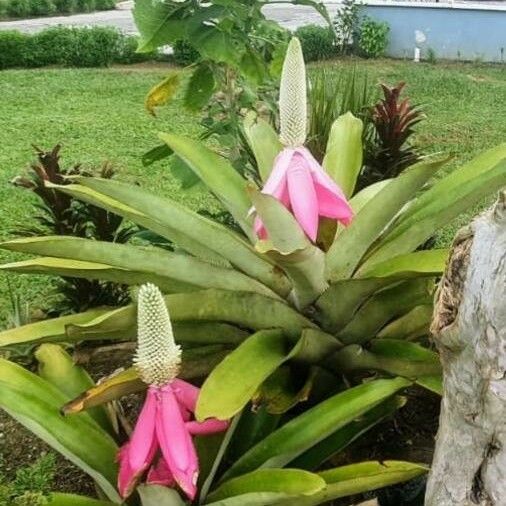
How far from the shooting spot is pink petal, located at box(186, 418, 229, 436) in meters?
1.93

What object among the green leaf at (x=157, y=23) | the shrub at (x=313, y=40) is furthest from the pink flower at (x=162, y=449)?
the shrub at (x=313, y=40)

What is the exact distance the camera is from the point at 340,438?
208 centimetres

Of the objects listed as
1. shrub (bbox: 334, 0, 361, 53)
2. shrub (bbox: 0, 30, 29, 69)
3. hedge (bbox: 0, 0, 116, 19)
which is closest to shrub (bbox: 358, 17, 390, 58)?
shrub (bbox: 334, 0, 361, 53)

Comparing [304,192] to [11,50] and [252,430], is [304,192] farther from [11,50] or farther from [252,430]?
[11,50]

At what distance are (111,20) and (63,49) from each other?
7.87m

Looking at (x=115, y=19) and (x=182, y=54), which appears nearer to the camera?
(x=182, y=54)

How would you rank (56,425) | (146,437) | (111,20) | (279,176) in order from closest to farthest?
(146,437), (56,425), (279,176), (111,20)

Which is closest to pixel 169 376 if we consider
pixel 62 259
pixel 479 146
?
pixel 62 259

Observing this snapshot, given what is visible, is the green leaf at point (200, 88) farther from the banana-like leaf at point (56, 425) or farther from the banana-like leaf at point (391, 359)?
the banana-like leaf at point (56, 425)

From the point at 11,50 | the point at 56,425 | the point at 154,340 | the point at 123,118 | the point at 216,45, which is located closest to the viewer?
the point at 154,340

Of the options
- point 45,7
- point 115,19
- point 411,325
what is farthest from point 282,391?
point 45,7

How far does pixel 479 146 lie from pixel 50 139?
12.5 ft

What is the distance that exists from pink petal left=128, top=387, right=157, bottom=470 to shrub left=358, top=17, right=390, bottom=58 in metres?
12.4

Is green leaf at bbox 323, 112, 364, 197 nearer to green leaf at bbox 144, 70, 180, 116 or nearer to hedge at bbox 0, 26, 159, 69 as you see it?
green leaf at bbox 144, 70, 180, 116
